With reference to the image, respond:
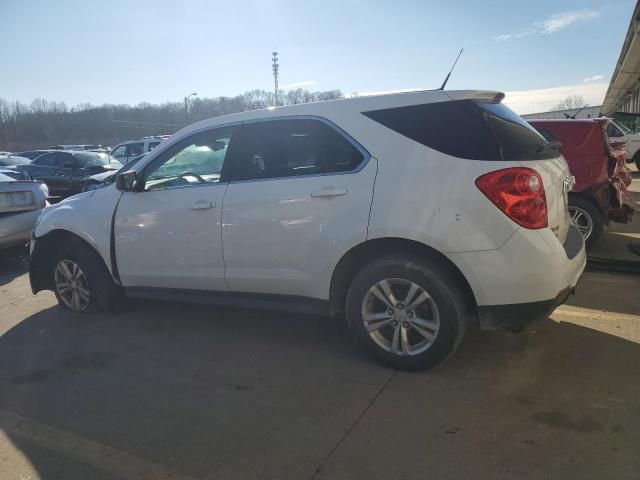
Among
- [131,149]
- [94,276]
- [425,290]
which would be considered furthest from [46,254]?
[131,149]

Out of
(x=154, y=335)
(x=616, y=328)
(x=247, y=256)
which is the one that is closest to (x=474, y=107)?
(x=247, y=256)

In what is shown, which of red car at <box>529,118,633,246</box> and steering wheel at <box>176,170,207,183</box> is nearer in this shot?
steering wheel at <box>176,170,207,183</box>

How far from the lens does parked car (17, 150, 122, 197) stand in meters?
14.1

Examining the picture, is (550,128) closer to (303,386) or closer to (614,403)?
(614,403)

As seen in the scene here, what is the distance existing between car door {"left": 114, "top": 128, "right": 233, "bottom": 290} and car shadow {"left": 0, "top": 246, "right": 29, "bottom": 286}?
323cm

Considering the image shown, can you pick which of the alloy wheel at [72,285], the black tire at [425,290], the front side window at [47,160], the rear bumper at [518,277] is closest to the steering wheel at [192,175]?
the alloy wheel at [72,285]

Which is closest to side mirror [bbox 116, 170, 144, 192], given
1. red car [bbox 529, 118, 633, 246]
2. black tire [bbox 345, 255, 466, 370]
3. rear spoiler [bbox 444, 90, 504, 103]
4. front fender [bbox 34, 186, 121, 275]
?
front fender [bbox 34, 186, 121, 275]

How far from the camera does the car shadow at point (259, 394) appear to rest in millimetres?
2650

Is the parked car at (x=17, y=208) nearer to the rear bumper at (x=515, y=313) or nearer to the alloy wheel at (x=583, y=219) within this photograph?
the rear bumper at (x=515, y=313)

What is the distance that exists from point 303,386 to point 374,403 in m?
0.52

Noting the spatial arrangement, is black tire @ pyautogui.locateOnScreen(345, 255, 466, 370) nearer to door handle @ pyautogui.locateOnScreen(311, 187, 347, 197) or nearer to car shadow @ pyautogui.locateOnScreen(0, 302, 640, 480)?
car shadow @ pyautogui.locateOnScreen(0, 302, 640, 480)

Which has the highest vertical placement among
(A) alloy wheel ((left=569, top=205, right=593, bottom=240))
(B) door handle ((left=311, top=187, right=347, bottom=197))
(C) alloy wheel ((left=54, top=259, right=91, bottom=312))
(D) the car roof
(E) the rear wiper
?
(D) the car roof

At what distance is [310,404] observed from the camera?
10.2 ft

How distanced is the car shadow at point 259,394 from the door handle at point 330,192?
123 centimetres
